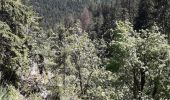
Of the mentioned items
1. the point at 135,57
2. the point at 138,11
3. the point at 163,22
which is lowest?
the point at 135,57

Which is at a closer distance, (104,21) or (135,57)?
(135,57)

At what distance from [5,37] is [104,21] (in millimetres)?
108088

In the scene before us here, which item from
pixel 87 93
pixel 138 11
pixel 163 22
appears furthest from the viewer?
pixel 138 11

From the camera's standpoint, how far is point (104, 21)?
13050cm

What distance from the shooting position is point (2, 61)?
74.7 ft

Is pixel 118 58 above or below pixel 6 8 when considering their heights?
below

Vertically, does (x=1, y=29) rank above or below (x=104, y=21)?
below

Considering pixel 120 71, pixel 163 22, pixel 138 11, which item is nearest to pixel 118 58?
pixel 120 71

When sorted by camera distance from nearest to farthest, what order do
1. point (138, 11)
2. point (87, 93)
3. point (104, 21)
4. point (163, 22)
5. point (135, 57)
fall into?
point (135, 57) → point (87, 93) → point (163, 22) → point (138, 11) → point (104, 21)

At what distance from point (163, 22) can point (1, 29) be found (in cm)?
6107

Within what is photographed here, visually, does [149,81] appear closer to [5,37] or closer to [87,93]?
[5,37]

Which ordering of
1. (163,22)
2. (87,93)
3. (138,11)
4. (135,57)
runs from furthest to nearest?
(138,11) → (163,22) → (87,93) → (135,57)

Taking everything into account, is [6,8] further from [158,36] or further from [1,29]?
[158,36]

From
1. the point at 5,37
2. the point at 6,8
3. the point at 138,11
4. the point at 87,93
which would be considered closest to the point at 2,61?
the point at 5,37
